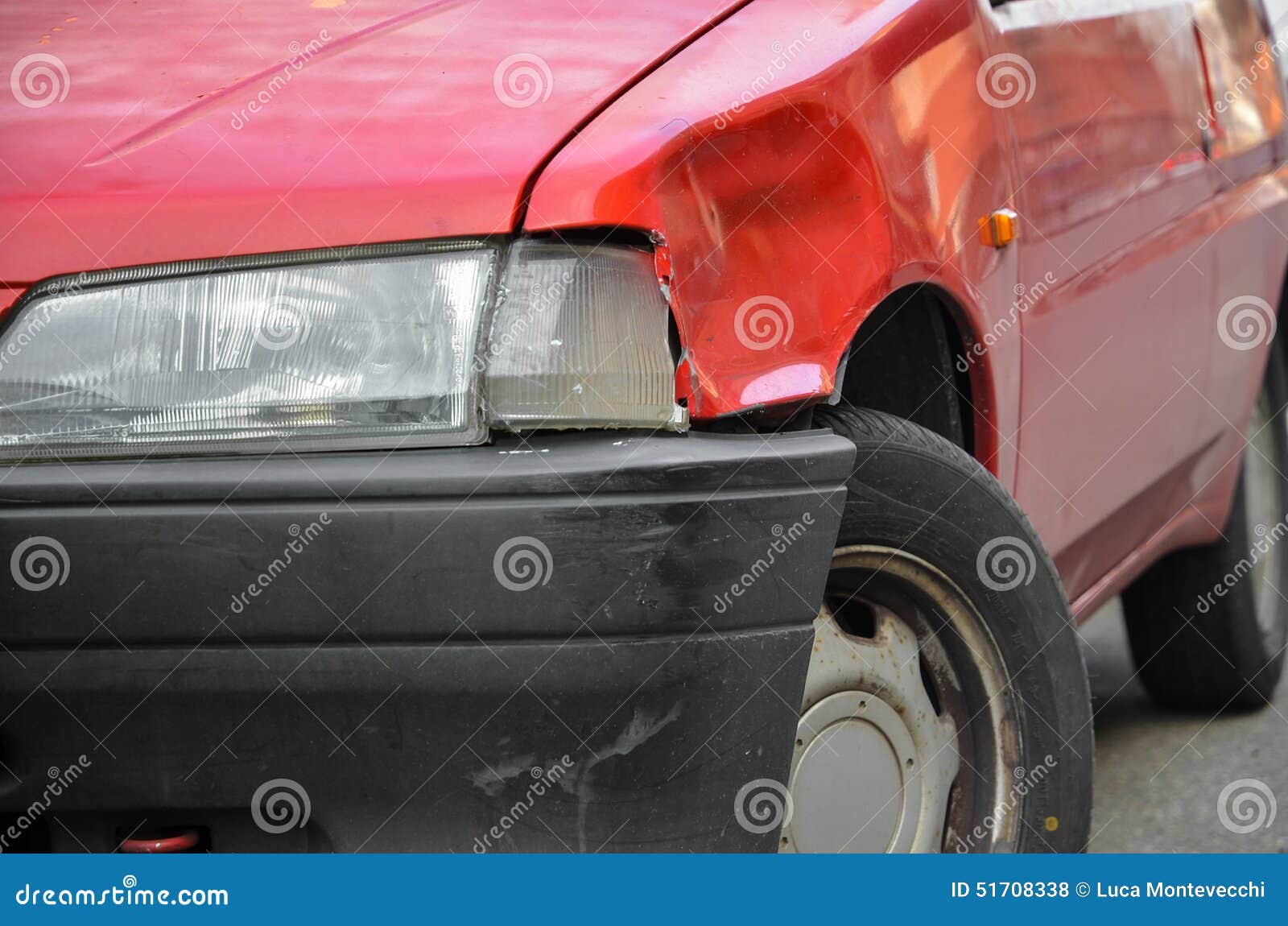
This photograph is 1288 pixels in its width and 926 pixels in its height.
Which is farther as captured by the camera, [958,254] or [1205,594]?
[1205,594]

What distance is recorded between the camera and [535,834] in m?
1.61

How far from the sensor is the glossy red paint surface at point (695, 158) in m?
1.60

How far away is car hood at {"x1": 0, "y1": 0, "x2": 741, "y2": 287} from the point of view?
1597mm

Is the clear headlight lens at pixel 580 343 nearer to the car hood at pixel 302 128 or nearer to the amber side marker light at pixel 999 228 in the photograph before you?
the car hood at pixel 302 128

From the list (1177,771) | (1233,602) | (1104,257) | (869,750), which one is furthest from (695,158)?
(1233,602)

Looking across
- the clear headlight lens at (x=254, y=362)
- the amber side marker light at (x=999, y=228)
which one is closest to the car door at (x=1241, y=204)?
the amber side marker light at (x=999, y=228)

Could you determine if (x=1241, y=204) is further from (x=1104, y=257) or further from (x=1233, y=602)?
(x=1233, y=602)

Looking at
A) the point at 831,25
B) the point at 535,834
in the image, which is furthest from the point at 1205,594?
the point at 535,834

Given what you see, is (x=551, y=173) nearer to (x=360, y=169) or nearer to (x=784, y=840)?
(x=360, y=169)

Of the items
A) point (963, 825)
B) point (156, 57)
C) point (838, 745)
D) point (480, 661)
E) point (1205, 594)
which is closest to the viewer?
point (480, 661)

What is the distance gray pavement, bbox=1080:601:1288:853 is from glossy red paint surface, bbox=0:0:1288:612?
34.0 inches

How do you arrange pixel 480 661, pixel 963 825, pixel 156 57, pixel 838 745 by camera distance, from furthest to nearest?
1. pixel 963 825
2. pixel 838 745
3. pixel 156 57
4. pixel 480 661

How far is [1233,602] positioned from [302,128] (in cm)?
290

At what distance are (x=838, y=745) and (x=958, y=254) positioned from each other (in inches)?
28.2
